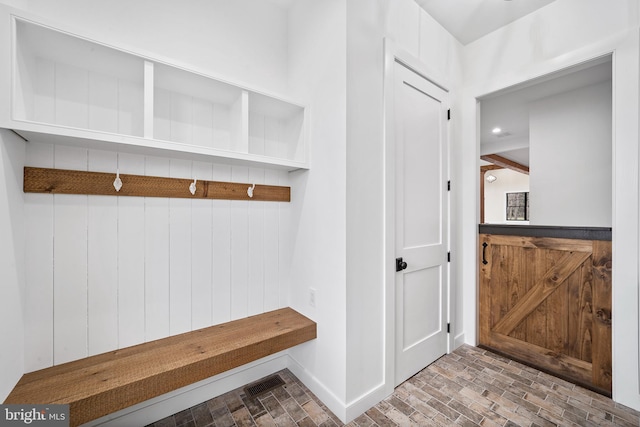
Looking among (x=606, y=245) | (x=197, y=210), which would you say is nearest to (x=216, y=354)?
(x=197, y=210)

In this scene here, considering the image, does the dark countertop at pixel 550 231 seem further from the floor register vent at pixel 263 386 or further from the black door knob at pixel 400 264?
the floor register vent at pixel 263 386

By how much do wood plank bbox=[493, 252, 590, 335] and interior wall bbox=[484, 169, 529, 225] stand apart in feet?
21.9

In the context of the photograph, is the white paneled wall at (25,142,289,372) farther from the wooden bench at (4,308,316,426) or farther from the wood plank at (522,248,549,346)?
the wood plank at (522,248,549,346)

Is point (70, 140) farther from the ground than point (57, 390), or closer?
farther from the ground

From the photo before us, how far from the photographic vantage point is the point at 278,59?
215 centimetres

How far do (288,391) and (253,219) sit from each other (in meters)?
1.24

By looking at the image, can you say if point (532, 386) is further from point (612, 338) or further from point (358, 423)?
point (358, 423)

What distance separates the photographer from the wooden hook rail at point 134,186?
1327mm

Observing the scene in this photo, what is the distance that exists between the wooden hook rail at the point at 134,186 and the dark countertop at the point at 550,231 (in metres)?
1.98

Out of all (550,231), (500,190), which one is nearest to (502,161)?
(500,190)

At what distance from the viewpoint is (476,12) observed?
213cm

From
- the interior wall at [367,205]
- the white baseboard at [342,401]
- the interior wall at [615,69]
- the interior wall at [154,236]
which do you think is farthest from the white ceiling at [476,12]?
the white baseboard at [342,401]

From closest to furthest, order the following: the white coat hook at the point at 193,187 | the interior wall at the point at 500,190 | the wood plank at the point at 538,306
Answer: the white coat hook at the point at 193,187 < the wood plank at the point at 538,306 < the interior wall at the point at 500,190

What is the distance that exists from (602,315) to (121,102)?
11.2 feet
